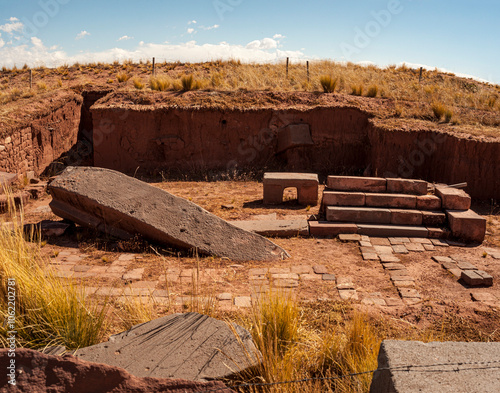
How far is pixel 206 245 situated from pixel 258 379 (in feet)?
11.8

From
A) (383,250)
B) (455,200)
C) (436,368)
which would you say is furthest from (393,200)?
(436,368)

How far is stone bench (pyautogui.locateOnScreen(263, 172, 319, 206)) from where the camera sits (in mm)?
9539

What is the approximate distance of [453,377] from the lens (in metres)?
2.70

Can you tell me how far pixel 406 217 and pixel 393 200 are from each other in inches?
16.2

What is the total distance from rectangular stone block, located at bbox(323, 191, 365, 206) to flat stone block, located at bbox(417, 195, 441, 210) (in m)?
1.09

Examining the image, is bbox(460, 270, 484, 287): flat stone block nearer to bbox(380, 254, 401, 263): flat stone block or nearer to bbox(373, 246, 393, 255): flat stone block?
bbox(380, 254, 401, 263): flat stone block

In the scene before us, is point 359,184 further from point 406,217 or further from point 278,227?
point 278,227

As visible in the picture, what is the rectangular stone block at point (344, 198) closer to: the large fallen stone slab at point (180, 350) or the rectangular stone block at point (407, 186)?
the rectangular stone block at point (407, 186)

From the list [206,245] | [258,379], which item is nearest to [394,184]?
[206,245]

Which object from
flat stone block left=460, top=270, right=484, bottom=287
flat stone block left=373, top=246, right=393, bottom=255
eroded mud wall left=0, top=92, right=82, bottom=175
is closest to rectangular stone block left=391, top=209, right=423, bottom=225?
flat stone block left=373, top=246, right=393, bottom=255

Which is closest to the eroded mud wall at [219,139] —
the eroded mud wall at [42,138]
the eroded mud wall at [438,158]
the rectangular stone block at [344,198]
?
the eroded mud wall at [438,158]

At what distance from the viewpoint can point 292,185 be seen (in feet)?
31.4

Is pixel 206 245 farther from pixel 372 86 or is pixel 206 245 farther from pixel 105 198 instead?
pixel 372 86

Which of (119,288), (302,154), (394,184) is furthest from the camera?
(302,154)
